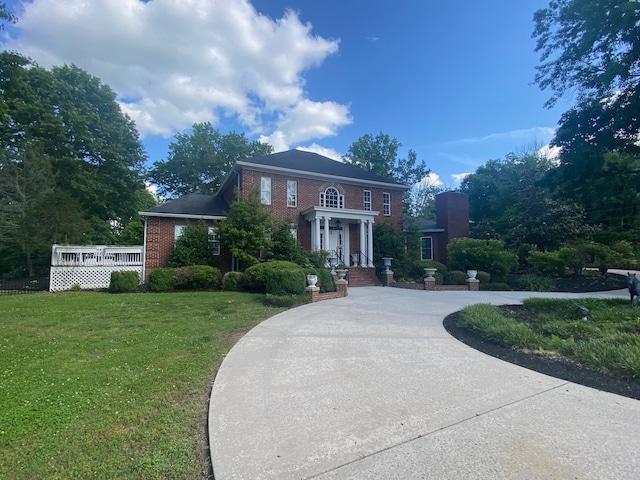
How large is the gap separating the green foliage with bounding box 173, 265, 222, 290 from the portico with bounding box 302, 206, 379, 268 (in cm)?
546

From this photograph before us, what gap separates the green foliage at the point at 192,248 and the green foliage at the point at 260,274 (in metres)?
3.60

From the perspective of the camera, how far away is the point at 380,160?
34.1m

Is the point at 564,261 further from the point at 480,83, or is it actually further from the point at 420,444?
the point at 420,444

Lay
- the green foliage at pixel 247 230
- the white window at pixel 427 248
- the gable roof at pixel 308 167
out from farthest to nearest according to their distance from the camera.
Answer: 1. the white window at pixel 427 248
2. the gable roof at pixel 308 167
3. the green foliage at pixel 247 230

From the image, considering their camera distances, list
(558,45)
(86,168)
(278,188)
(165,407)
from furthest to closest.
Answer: (86,168)
(278,188)
(558,45)
(165,407)

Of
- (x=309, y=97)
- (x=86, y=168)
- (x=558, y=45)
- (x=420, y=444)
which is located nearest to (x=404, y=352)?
(x=420, y=444)

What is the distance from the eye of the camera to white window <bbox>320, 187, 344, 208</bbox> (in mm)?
18375

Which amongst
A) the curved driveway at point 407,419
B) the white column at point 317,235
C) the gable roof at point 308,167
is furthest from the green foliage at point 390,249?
the curved driveway at point 407,419

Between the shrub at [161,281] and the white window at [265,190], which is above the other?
the white window at [265,190]

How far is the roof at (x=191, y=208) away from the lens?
50.6 feet

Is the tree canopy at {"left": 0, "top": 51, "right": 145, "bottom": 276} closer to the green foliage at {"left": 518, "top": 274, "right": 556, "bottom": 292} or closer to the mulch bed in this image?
the mulch bed

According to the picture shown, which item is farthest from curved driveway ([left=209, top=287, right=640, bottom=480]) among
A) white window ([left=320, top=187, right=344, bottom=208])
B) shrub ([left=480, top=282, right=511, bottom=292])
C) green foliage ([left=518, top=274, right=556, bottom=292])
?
white window ([left=320, top=187, right=344, bottom=208])

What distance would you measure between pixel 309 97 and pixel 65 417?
18.4m

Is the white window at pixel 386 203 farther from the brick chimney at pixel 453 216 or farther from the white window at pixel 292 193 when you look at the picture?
the white window at pixel 292 193
